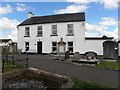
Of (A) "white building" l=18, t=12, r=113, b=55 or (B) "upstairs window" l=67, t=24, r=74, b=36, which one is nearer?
(A) "white building" l=18, t=12, r=113, b=55

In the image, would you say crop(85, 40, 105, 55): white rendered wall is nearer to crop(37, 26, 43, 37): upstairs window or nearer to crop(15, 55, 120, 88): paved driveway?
crop(37, 26, 43, 37): upstairs window

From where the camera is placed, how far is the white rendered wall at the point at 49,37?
29.8 m

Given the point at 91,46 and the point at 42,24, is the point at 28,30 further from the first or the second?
the point at 91,46

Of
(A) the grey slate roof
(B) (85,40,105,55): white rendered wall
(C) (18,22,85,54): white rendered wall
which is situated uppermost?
(A) the grey slate roof

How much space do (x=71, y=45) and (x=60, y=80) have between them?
21043mm

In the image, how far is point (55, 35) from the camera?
3148 centimetres

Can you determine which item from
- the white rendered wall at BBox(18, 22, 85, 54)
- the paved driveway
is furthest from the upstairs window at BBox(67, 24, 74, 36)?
the paved driveway

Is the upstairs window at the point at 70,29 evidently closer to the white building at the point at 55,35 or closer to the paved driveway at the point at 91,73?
the white building at the point at 55,35

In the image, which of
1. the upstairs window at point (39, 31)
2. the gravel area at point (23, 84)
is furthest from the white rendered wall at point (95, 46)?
the gravel area at point (23, 84)

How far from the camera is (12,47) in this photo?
37812 mm

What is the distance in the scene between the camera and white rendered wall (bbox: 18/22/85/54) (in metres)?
29.8

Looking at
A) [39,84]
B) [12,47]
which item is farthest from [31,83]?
[12,47]

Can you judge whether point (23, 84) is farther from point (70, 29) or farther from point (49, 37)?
point (49, 37)

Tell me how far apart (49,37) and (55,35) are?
121 cm
